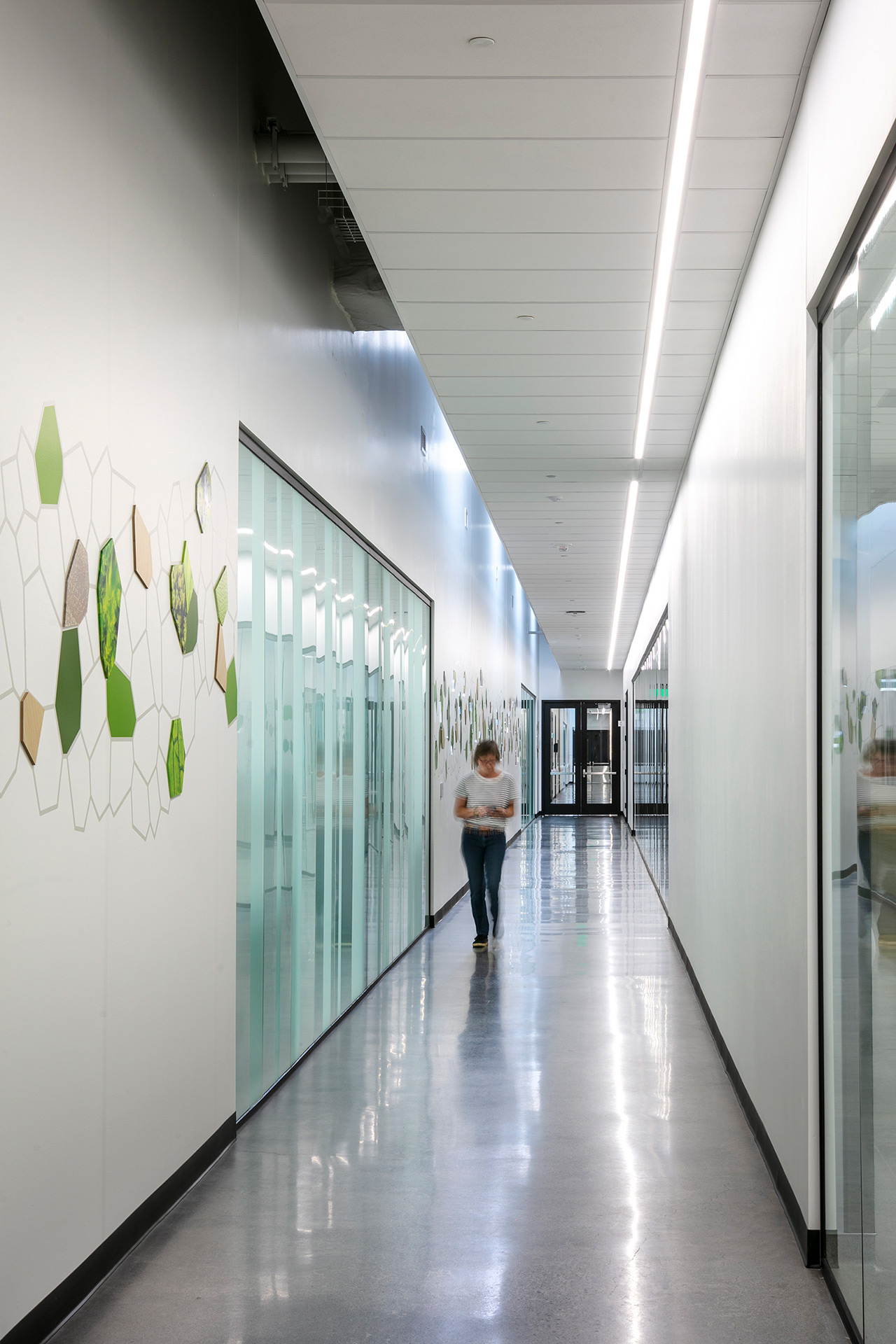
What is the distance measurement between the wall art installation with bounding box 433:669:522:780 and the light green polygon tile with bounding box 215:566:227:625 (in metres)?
5.88

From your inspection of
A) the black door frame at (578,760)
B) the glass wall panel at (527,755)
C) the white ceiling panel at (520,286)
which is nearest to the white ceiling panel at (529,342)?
the white ceiling panel at (520,286)

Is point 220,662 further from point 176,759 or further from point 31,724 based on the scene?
point 31,724

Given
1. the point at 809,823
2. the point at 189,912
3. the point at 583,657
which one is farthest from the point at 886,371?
the point at 583,657

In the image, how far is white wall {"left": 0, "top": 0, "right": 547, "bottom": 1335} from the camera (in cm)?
296

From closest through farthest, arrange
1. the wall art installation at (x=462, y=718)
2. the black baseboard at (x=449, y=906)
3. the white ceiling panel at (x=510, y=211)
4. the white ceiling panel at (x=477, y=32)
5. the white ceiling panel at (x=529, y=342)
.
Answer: the white ceiling panel at (x=477, y=32) < the white ceiling panel at (x=510, y=211) < the white ceiling panel at (x=529, y=342) < the black baseboard at (x=449, y=906) < the wall art installation at (x=462, y=718)

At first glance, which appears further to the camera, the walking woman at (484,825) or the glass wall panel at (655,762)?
the glass wall panel at (655,762)

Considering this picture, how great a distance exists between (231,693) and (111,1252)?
2085 mm

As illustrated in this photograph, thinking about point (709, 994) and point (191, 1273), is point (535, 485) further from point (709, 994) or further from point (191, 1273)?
point (191, 1273)

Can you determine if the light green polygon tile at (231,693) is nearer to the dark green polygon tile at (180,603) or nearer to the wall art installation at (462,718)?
the dark green polygon tile at (180,603)

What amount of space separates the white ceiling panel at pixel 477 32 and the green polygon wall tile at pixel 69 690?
1.95 m

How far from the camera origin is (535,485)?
9.62 m

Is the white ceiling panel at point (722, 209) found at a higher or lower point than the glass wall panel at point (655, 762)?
higher

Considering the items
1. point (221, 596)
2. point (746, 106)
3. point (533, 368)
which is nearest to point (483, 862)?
point (533, 368)

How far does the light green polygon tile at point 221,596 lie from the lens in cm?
454
